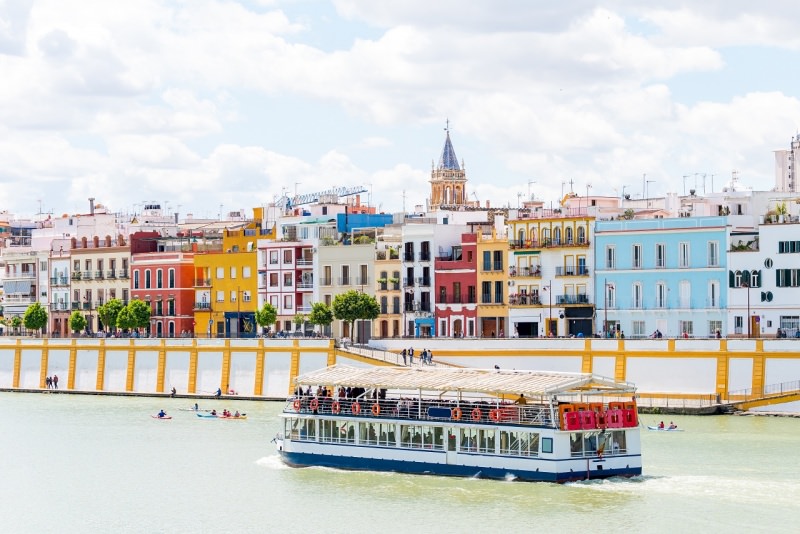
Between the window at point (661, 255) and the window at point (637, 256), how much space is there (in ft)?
3.74

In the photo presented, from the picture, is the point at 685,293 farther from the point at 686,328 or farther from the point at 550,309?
the point at 550,309

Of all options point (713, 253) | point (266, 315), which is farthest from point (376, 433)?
point (266, 315)

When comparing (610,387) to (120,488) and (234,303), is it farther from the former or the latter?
(234,303)

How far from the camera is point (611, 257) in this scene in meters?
94.6

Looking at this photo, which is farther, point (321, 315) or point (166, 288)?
point (166, 288)

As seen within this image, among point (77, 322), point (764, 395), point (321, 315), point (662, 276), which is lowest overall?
point (764, 395)

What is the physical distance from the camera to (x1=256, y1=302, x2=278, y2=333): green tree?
10888 centimetres

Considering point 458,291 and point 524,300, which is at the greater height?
point 458,291

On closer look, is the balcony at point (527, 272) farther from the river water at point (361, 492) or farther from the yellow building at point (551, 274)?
the river water at point (361, 492)

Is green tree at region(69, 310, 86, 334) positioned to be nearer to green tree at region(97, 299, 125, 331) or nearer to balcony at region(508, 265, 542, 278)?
green tree at region(97, 299, 125, 331)

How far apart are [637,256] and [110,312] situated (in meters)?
38.5

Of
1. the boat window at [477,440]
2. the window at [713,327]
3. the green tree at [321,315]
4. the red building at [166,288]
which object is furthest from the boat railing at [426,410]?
the red building at [166,288]

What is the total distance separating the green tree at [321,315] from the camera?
104562 millimetres

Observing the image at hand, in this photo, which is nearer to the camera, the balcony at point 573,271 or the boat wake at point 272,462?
the boat wake at point 272,462
